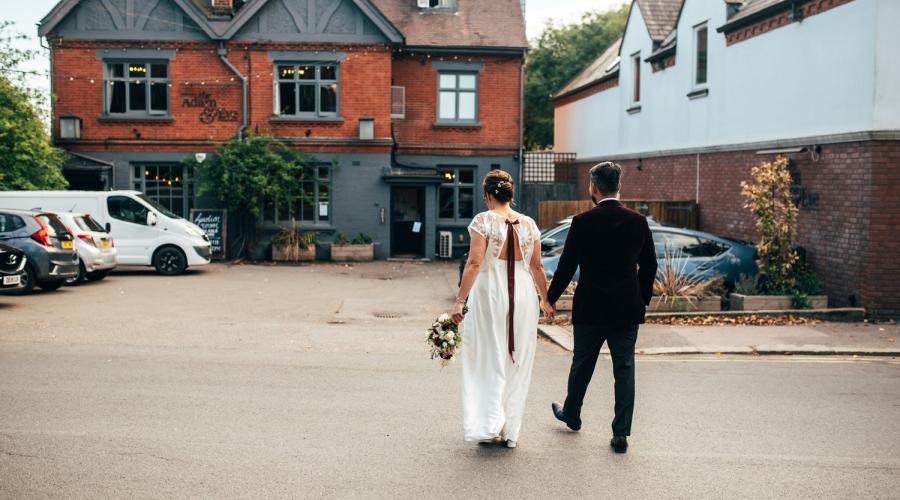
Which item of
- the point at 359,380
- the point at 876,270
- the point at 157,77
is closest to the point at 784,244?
the point at 876,270

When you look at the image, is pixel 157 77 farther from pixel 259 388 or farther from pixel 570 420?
pixel 570 420

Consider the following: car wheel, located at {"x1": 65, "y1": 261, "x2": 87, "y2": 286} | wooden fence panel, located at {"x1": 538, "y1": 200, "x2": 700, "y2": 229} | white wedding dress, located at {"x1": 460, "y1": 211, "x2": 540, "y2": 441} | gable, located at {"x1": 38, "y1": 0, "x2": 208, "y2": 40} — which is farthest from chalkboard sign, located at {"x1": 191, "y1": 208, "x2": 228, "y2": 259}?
white wedding dress, located at {"x1": 460, "y1": 211, "x2": 540, "y2": 441}

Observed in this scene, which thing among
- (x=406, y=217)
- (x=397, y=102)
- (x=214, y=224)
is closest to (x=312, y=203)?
(x=214, y=224)

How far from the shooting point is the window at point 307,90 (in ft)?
86.9

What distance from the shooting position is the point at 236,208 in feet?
Result: 84.0

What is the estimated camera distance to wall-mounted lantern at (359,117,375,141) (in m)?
26.3

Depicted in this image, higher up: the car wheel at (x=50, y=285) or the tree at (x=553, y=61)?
the tree at (x=553, y=61)

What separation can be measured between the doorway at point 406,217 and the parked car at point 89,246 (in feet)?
33.7

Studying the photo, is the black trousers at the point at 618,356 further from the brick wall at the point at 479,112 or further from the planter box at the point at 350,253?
the brick wall at the point at 479,112

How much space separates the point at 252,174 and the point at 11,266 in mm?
10293

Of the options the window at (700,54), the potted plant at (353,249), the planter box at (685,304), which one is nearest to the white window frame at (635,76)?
the window at (700,54)

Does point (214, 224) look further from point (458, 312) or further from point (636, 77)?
point (458, 312)

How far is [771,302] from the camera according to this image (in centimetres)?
1430

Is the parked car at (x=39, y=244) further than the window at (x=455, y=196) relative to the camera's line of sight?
No
